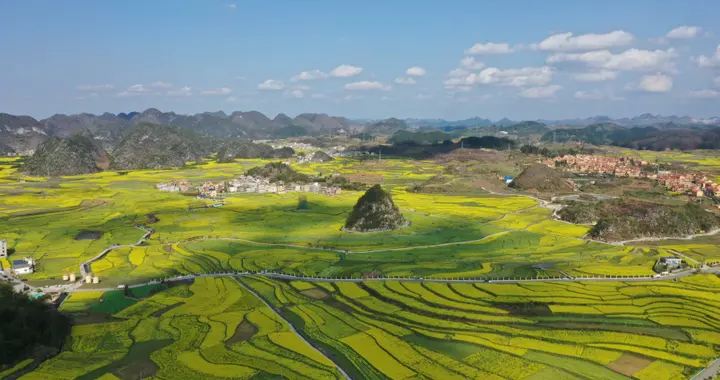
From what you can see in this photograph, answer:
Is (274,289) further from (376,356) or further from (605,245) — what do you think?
(605,245)

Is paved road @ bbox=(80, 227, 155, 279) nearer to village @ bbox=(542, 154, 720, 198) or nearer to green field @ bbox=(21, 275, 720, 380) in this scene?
green field @ bbox=(21, 275, 720, 380)

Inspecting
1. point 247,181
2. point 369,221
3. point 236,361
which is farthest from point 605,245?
point 247,181

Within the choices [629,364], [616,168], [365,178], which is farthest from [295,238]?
[616,168]

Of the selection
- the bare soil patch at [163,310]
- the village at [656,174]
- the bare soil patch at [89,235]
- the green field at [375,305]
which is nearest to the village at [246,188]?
the green field at [375,305]

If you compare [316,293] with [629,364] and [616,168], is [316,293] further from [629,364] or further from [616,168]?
[616,168]

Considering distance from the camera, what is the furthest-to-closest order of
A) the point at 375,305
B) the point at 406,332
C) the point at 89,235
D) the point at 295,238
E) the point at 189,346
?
the point at 89,235 < the point at 295,238 < the point at 375,305 < the point at 406,332 < the point at 189,346

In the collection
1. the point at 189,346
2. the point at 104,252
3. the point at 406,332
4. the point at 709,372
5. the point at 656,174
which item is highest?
the point at 656,174

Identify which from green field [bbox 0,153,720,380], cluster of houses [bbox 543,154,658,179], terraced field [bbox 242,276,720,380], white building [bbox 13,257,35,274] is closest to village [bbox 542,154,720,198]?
cluster of houses [bbox 543,154,658,179]
